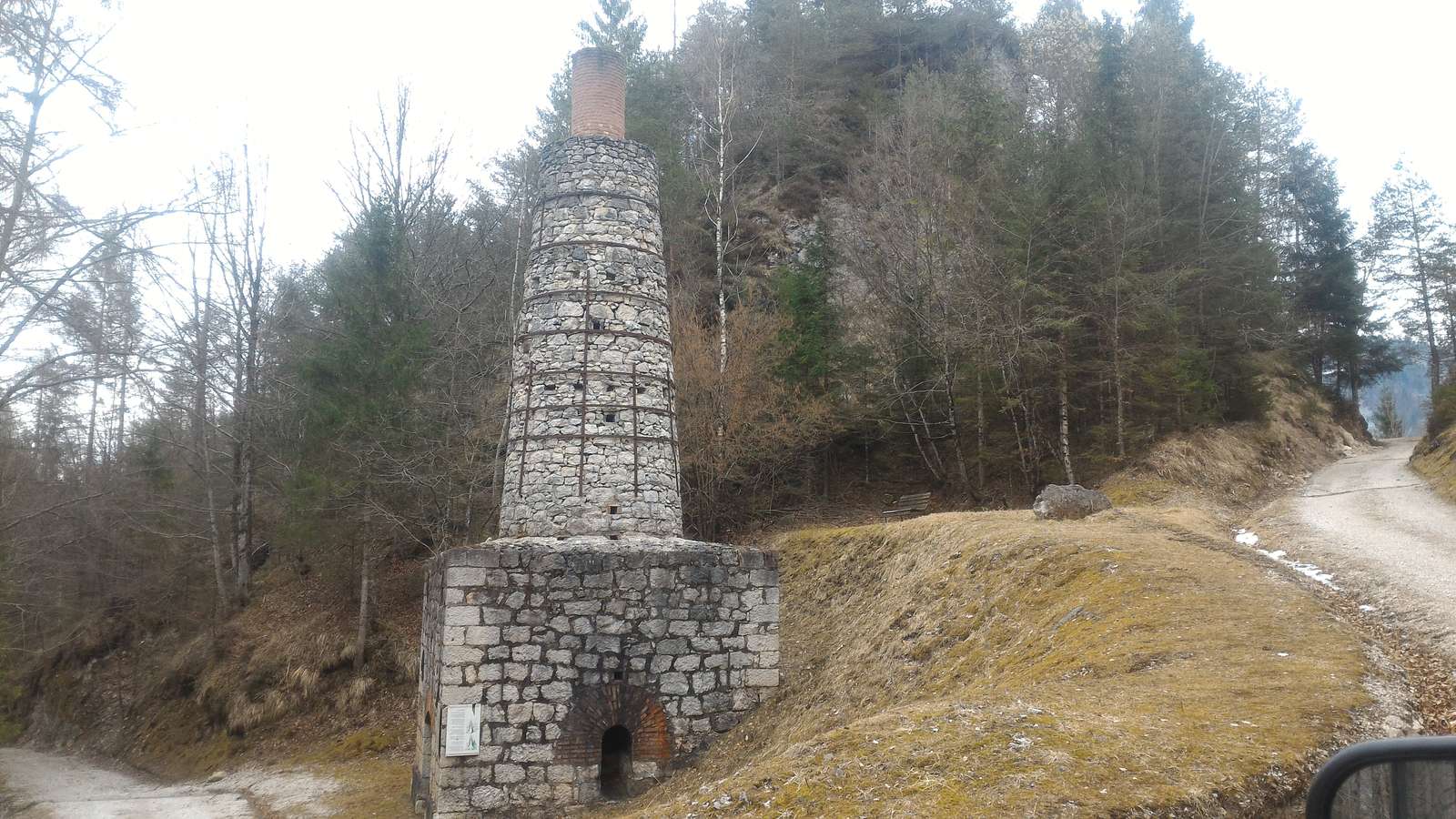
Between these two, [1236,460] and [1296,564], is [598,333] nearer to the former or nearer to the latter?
[1296,564]

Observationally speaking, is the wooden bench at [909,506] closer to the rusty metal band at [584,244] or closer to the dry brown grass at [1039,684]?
the dry brown grass at [1039,684]

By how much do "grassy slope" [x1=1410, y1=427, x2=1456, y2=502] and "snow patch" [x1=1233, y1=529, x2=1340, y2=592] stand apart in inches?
250

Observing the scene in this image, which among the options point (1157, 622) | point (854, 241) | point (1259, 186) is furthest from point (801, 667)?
point (1259, 186)

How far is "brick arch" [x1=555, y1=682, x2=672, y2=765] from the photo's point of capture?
1082cm

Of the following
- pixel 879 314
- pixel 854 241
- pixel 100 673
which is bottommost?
pixel 100 673

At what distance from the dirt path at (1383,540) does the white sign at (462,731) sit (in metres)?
9.43

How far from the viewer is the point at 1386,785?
1889 mm

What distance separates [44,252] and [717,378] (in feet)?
47.7

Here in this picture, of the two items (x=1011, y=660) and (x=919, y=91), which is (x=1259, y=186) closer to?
(x=919, y=91)

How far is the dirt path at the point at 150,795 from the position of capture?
48.9ft

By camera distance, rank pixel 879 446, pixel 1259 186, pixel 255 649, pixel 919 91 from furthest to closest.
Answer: pixel 1259 186 < pixel 919 91 < pixel 879 446 < pixel 255 649

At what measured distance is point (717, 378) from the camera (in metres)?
22.5

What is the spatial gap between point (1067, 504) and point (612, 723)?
325 inches

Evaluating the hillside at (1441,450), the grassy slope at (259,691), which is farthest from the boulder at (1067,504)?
the grassy slope at (259,691)
